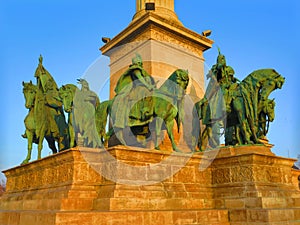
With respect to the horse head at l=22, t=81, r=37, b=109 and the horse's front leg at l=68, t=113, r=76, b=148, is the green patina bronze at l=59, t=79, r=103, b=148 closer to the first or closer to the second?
the horse's front leg at l=68, t=113, r=76, b=148

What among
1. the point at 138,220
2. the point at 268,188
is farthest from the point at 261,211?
the point at 138,220

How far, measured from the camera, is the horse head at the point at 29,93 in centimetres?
1229

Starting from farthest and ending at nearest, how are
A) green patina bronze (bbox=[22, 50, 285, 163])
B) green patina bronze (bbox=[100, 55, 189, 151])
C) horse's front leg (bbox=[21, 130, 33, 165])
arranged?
horse's front leg (bbox=[21, 130, 33, 165]) → green patina bronze (bbox=[22, 50, 285, 163]) → green patina bronze (bbox=[100, 55, 189, 151])

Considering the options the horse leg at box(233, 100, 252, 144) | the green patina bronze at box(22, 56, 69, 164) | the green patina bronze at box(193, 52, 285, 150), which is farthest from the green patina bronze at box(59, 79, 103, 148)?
the horse leg at box(233, 100, 252, 144)

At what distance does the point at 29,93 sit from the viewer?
12.4 m

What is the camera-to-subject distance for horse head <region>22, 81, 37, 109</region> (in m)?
12.3

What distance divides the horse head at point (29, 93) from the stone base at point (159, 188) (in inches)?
102

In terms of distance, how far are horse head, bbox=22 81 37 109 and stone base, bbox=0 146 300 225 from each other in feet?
8.48

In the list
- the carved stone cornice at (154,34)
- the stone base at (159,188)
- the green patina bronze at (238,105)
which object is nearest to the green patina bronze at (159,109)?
the green patina bronze at (238,105)

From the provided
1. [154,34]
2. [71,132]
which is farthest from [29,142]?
[154,34]

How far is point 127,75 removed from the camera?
1116 centimetres

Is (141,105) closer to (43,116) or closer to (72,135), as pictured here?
(72,135)

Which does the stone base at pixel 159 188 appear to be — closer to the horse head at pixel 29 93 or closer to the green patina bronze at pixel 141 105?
the green patina bronze at pixel 141 105

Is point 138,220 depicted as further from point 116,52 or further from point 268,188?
point 116,52
